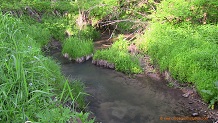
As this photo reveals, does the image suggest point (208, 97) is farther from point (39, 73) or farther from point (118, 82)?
point (39, 73)

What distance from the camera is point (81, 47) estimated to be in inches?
399

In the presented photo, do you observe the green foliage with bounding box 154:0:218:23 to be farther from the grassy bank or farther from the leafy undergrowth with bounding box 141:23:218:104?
the leafy undergrowth with bounding box 141:23:218:104

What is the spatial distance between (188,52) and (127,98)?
2.44m

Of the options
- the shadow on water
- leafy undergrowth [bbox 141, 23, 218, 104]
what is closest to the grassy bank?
leafy undergrowth [bbox 141, 23, 218, 104]

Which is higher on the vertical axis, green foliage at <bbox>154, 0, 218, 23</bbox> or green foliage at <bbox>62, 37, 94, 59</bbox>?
green foliage at <bbox>154, 0, 218, 23</bbox>

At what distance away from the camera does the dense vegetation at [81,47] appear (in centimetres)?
258

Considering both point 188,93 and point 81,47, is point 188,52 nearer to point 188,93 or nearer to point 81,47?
point 188,93

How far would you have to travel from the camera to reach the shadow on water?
5.66 m

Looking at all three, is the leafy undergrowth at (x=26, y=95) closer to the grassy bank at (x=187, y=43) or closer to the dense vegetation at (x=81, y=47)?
the dense vegetation at (x=81, y=47)

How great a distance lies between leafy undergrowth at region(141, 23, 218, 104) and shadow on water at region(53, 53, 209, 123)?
0.68 meters

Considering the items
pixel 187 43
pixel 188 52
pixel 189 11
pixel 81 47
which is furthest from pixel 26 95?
pixel 189 11

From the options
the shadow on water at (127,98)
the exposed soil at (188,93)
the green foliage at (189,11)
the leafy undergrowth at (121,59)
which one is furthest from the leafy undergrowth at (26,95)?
the green foliage at (189,11)

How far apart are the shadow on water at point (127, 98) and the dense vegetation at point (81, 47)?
1.86 ft

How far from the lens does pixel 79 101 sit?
5574 mm
